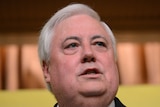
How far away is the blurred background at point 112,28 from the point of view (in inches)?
100

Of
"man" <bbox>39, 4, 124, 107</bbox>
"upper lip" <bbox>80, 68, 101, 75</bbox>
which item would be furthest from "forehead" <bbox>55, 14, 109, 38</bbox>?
"upper lip" <bbox>80, 68, 101, 75</bbox>

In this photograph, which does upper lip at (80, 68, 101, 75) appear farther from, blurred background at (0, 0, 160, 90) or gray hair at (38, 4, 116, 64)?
blurred background at (0, 0, 160, 90)

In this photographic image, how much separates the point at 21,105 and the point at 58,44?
509 mm

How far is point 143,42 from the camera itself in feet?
8.59

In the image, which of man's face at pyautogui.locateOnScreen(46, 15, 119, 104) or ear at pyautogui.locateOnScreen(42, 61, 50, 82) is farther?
ear at pyautogui.locateOnScreen(42, 61, 50, 82)

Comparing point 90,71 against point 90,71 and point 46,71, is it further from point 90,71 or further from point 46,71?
point 46,71

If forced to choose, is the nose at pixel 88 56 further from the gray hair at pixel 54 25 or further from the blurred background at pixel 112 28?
the blurred background at pixel 112 28

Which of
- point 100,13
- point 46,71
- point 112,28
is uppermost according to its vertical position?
point 100,13

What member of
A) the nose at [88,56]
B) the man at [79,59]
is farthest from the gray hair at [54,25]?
the nose at [88,56]

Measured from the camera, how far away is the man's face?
87 cm

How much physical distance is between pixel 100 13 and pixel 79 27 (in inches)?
64.1

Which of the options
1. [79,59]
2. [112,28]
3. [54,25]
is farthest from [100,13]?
[79,59]

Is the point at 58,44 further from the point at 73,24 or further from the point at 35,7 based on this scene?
the point at 35,7

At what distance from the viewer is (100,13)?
8.40ft
